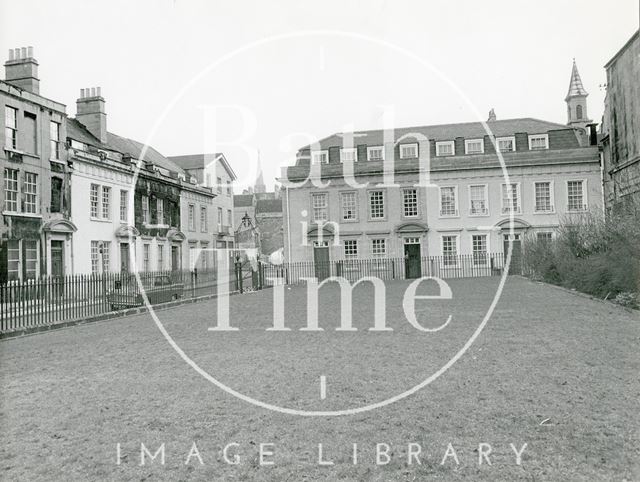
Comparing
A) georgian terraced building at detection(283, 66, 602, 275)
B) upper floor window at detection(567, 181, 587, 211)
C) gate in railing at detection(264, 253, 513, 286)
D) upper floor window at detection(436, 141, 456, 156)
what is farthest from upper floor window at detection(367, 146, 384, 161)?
upper floor window at detection(567, 181, 587, 211)

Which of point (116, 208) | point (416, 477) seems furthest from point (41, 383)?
point (116, 208)

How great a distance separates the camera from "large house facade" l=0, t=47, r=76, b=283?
21.5 meters

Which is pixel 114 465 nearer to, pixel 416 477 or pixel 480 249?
pixel 416 477

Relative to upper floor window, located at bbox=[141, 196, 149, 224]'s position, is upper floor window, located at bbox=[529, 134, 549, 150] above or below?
above

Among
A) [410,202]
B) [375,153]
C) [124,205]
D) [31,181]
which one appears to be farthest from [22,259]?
[375,153]

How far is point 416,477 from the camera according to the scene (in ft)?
12.6

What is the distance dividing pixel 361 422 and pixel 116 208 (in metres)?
27.3

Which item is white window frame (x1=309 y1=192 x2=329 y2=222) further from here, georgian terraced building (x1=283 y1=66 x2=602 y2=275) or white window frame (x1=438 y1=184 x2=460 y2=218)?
white window frame (x1=438 y1=184 x2=460 y2=218)

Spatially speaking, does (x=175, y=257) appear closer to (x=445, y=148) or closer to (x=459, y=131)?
(x=445, y=148)

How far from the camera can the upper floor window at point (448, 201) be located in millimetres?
36891

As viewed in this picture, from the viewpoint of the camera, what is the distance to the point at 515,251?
113 feet

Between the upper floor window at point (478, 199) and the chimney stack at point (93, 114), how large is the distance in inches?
942

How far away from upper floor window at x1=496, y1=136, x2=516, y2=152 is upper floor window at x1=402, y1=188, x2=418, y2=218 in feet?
23.3

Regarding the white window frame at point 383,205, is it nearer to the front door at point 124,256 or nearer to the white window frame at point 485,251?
the white window frame at point 485,251
